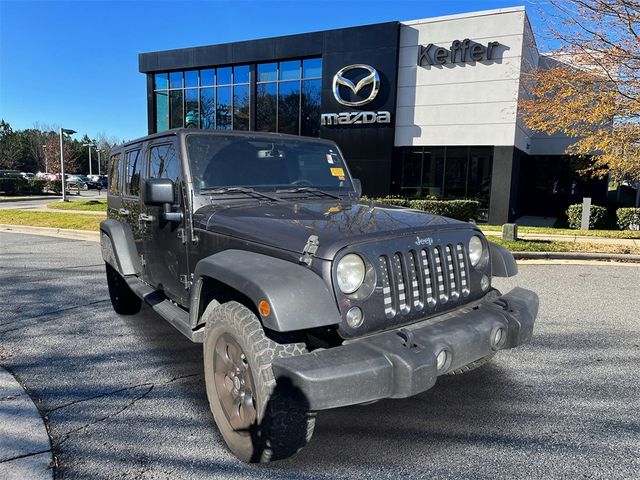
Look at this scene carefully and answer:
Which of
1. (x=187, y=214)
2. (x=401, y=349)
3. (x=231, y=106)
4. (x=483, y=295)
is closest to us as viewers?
(x=401, y=349)

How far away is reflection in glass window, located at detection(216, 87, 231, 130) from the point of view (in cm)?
2262

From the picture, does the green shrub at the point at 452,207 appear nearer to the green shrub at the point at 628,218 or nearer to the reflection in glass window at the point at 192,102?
the green shrub at the point at 628,218

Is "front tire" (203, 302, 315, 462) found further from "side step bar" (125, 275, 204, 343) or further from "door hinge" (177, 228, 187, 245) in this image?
"door hinge" (177, 228, 187, 245)

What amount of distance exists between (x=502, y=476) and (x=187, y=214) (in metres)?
2.60

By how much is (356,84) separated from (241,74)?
630cm

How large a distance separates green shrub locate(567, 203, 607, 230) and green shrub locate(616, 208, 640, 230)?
653 millimetres

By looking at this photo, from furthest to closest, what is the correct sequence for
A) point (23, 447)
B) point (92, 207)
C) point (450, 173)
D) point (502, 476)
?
point (92, 207) < point (450, 173) < point (23, 447) < point (502, 476)

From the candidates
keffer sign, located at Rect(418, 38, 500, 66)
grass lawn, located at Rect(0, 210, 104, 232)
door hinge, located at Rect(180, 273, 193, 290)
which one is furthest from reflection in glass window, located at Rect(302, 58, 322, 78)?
door hinge, located at Rect(180, 273, 193, 290)

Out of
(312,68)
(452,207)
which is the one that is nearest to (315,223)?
(452,207)

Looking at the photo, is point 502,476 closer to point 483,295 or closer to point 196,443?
point 483,295

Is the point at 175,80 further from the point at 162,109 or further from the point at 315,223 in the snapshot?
the point at 315,223

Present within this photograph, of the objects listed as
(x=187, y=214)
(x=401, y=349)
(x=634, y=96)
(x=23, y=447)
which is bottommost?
(x=23, y=447)

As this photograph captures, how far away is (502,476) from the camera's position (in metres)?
2.58

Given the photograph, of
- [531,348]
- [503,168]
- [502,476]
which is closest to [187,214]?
[502,476]
